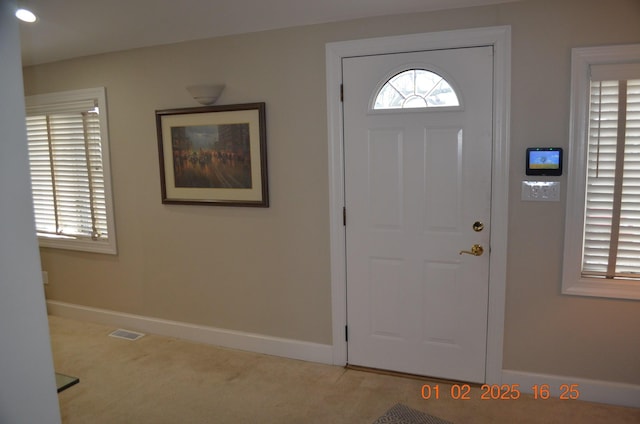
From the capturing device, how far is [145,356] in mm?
3312

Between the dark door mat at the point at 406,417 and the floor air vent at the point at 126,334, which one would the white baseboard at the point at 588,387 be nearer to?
the dark door mat at the point at 406,417

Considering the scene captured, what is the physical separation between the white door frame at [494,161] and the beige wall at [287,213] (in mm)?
51

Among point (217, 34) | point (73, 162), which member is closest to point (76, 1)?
point (217, 34)

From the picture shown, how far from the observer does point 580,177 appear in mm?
2430

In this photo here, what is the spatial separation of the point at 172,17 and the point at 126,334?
2569mm

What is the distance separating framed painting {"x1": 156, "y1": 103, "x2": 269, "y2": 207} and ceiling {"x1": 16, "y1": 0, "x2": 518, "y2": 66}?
0.53m

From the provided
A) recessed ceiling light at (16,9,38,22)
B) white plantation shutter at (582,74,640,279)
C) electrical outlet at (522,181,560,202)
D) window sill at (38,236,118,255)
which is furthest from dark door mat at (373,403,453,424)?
recessed ceiling light at (16,9,38,22)

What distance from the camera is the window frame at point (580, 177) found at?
7.60ft

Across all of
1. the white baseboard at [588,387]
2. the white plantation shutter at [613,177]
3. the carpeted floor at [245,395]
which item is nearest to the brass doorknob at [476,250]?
the white plantation shutter at [613,177]

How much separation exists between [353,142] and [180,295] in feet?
6.33

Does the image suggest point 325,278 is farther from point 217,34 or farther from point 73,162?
point 73,162

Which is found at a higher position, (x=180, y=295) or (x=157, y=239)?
(x=157, y=239)

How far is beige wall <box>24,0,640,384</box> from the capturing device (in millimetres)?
2449
